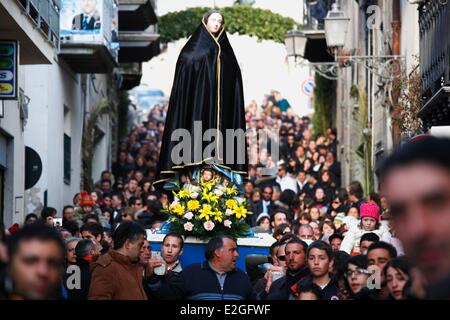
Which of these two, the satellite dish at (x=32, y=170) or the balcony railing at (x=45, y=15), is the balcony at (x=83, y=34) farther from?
the satellite dish at (x=32, y=170)

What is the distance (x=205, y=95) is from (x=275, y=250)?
2812mm

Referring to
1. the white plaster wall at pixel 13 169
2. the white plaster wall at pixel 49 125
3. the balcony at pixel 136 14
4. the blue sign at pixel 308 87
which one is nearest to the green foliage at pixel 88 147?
the white plaster wall at pixel 49 125

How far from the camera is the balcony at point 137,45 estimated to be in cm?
3369

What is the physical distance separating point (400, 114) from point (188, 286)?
36.0 ft

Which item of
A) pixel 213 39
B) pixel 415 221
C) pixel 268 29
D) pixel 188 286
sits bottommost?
pixel 188 286

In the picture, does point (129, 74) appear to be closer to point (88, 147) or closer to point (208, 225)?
point (88, 147)

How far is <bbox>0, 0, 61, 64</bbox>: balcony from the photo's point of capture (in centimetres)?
1611

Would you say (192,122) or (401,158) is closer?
(401,158)

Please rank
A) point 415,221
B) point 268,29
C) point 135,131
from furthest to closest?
point 268,29
point 135,131
point 415,221

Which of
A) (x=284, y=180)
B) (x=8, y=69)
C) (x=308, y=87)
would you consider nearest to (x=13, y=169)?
(x=8, y=69)

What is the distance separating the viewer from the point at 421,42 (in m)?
18.0

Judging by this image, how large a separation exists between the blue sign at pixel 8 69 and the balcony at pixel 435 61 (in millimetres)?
5551

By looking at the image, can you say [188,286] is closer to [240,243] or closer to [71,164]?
[240,243]

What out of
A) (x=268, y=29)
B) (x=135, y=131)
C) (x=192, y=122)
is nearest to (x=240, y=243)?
(x=192, y=122)
